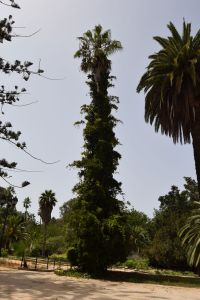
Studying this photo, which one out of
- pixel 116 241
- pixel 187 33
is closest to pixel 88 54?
pixel 187 33

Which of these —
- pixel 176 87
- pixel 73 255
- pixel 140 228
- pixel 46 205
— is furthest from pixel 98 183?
pixel 140 228

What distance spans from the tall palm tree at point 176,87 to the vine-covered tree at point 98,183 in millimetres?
6047

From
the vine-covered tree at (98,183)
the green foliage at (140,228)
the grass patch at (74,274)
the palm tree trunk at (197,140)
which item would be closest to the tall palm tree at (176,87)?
the palm tree trunk at (197,140)

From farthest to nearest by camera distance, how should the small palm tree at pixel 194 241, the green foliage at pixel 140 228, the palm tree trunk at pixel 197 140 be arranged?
the green foliage at pixel 140 228
the small palm tree at pixel 194 241
the palm tree trunk at pixel 197 140

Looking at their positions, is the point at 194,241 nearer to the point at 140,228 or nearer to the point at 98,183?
the point at 98,183

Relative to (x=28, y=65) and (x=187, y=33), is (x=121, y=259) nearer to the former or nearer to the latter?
(x=187, y=33)

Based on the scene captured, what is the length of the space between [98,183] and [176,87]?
34.3 feet

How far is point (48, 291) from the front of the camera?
17.1 meters

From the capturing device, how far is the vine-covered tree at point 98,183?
98.6 feet

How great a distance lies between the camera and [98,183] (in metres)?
32.2

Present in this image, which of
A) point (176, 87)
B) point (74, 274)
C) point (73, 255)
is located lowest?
point (74, 274)

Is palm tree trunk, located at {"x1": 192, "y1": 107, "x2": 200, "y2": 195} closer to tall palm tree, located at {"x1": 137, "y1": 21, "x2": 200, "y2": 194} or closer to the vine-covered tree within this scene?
tall palm tree, located at {"x1": 137, "y1": 21, "x2": 200, "y2": 194}

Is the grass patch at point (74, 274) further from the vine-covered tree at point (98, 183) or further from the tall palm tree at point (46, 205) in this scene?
the tall palm tree at point (46, 205)

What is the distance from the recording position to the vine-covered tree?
98.6 ft
